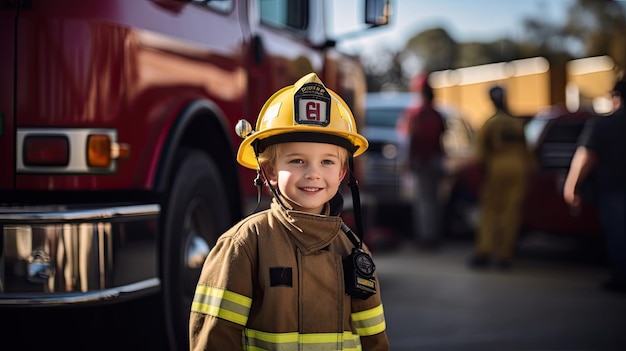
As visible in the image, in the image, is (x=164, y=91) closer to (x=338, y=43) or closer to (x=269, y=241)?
(x=269, y=241)

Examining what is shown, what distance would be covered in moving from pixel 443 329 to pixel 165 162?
2.80 meters

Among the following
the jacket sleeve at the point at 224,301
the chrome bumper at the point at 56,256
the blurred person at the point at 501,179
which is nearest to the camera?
the jacket sleeve at the point at 224,301

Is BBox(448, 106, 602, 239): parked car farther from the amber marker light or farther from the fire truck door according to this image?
the fire truck door

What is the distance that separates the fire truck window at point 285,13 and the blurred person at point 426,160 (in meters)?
4.13

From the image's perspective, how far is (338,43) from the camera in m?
6.59

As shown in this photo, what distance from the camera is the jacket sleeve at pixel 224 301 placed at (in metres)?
2.53

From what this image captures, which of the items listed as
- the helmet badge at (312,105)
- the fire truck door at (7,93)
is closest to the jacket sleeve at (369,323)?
the helmet badge at (312,105)

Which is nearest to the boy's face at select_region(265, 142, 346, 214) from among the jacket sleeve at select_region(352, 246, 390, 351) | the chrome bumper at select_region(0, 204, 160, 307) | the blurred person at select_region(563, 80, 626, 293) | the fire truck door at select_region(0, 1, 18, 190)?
the jacket sleeve at select_region(352, 246, 390, 351)

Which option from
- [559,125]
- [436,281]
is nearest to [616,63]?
[559,125]

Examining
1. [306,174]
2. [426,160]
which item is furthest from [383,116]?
[306,174]

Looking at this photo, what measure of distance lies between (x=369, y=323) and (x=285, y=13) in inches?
142

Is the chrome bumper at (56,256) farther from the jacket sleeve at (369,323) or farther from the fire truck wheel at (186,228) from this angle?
the jacket sleeve at (369,323)

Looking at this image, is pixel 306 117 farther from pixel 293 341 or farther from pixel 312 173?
pixel 293 341

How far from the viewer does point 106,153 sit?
382 cm
